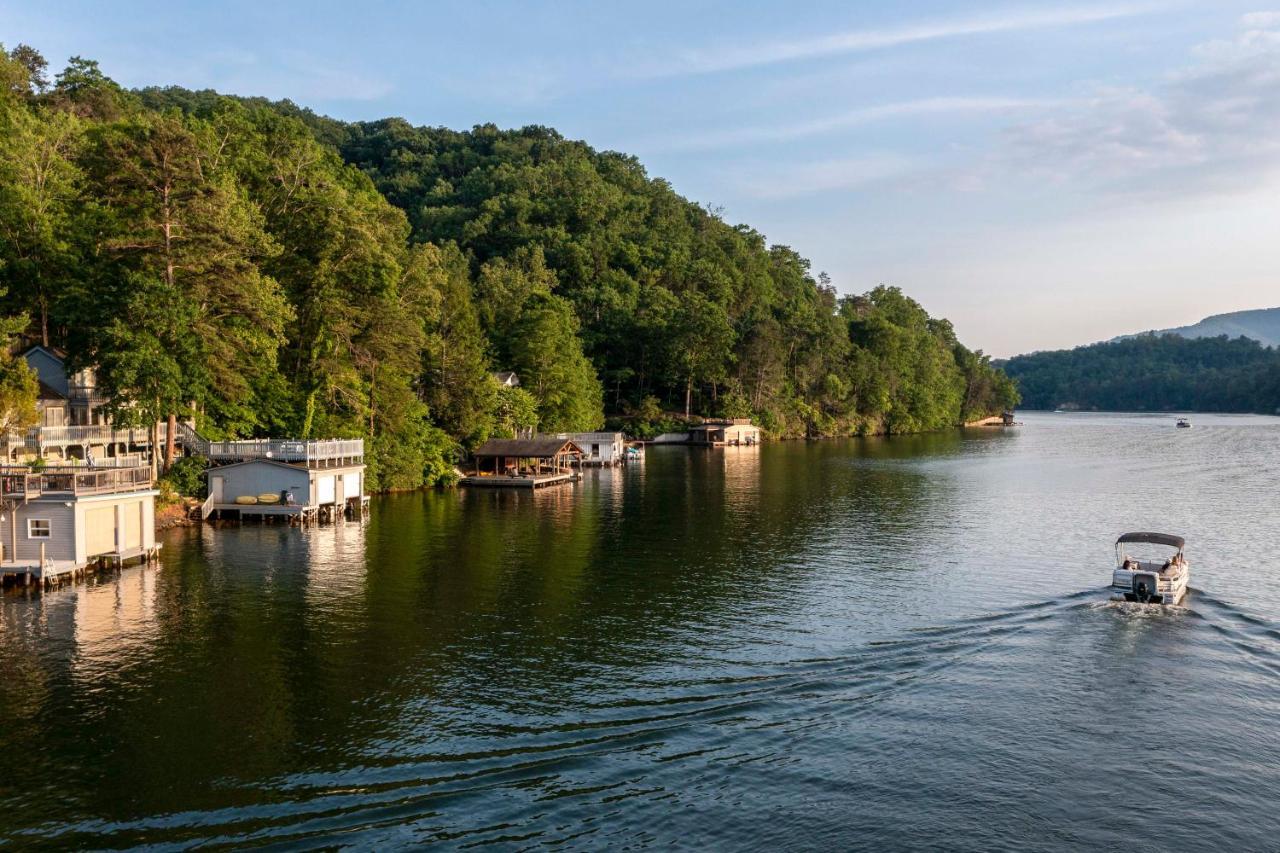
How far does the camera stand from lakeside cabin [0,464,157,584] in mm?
37625

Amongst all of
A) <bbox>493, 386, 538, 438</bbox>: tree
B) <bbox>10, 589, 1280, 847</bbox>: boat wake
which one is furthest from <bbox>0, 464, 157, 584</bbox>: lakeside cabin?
<bbox>493, 386, 538, 438</bbox>: tree

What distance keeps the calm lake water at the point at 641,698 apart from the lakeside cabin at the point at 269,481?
203 inches

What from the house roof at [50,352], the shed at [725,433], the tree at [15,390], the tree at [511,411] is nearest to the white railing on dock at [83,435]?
the tree at [15,390]

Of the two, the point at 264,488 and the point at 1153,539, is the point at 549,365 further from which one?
the point at 1153,539

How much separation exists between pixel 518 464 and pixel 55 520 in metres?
48.7

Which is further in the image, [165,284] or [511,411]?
[511,411]

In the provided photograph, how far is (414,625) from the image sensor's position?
1289 inches

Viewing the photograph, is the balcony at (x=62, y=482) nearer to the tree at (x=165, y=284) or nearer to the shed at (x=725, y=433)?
the tree at (x=165, y=284)

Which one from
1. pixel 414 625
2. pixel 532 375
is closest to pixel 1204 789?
pixel 414 625

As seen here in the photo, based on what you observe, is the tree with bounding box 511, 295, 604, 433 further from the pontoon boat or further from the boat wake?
the boat wake

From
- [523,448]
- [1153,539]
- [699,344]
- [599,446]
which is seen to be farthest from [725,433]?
[1153,539]

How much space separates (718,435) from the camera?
138m

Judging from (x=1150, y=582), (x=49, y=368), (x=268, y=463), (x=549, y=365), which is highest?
(x=549, y=365)

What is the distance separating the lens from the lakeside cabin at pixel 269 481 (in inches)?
2210
